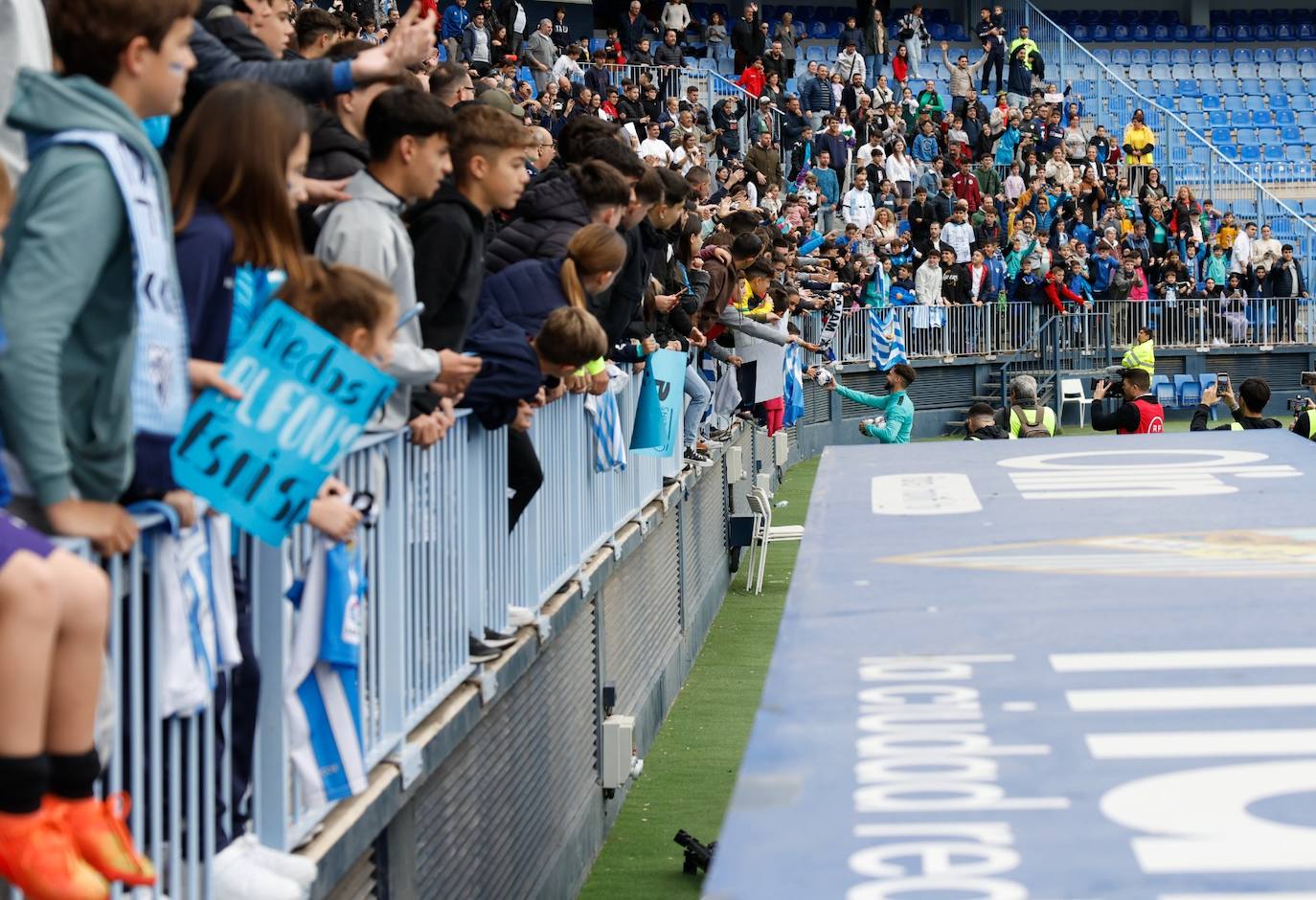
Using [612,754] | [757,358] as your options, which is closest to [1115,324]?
[757,358]

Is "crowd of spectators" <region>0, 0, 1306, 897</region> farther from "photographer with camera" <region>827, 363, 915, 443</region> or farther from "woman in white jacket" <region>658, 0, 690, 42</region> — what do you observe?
"woman in white jacket" <region>658, 0, 690, 42</region>

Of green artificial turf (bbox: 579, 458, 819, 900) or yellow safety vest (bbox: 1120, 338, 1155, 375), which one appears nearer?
green artificial turf (bbox: 579, 458, 819, 900)

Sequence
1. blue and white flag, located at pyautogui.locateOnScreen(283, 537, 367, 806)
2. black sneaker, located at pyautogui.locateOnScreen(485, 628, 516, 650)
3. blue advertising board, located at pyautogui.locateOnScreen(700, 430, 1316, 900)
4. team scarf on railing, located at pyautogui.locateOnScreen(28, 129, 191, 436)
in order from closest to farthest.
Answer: blue advertising board, located at pyautogui.locateOnScreen(700, 430, 1316, 900) < team scarf on railing, located at pyautogui.locateOnScreen(28, 129, 191, 436) < blue and white flag, located at pyautogui.locateOnScreen(283, 537, 367, 806) < black sneaker, located at pyautogui.locateOnScreen(485, 628, 516, 650)

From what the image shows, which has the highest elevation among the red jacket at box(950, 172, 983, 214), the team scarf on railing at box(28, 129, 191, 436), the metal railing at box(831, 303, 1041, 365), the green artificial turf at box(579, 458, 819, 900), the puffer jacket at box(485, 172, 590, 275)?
the red jacket at box(950, 172, 983, 214)

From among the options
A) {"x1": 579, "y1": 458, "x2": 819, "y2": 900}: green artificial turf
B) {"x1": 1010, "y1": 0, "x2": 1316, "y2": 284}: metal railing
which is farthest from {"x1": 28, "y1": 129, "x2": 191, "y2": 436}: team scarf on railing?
{"x1": 1010, "y1": 0, "x2": 1316, "y2": 284}: metal railing

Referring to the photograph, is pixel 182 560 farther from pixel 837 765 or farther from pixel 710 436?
pixel 710 436

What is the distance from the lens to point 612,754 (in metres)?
7.99

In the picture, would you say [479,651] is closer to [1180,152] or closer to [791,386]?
[791,386]

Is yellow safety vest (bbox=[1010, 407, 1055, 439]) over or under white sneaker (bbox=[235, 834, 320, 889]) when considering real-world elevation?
over

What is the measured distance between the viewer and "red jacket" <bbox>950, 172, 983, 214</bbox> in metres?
28.5

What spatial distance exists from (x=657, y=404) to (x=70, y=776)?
258 inches

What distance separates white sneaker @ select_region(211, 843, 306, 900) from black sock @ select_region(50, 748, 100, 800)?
82cm

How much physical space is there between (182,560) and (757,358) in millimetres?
11123

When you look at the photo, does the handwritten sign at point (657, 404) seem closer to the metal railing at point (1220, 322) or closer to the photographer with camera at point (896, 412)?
A: the photographer with camera at point (896, 412)
